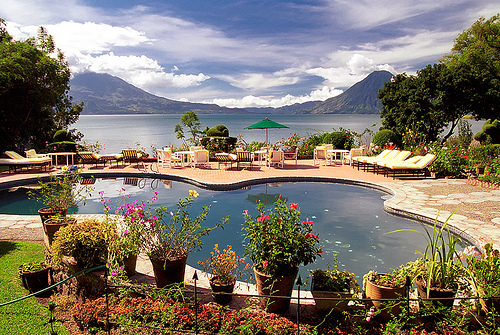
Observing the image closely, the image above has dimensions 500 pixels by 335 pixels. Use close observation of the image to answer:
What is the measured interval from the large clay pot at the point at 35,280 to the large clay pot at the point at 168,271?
5.07 ft

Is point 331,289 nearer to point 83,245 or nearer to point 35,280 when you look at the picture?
point 83,245

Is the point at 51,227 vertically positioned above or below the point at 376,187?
above

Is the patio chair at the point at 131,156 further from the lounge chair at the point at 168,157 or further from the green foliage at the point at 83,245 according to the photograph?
the green foliage at the point at 83,245

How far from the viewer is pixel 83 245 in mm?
3480

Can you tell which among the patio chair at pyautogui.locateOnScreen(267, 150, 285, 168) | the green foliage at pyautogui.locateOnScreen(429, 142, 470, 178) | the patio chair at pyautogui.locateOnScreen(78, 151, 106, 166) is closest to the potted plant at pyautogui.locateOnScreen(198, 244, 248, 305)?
the green foliage at pyautogui.locateOnScreen(429, 142, 470, 178)

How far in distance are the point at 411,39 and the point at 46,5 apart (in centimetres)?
1914

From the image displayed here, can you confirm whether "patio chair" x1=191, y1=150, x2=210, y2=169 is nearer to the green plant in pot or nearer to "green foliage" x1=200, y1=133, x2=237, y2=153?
"green foliage" x1=200, y1=133, x2=237, y2=153

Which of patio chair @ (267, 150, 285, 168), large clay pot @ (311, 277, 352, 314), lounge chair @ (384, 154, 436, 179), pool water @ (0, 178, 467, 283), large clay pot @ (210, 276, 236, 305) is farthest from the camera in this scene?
patio chair @ (267, 150, 285, 168)

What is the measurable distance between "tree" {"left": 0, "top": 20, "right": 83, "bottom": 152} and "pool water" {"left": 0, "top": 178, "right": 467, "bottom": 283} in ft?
25.0

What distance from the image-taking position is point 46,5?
886cm

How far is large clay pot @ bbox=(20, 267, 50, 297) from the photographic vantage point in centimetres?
379

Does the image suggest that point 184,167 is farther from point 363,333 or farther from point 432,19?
point 432,19

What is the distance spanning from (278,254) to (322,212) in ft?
16.4

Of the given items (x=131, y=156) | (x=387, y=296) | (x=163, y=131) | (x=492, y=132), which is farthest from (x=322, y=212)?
(x=163, y=131)
